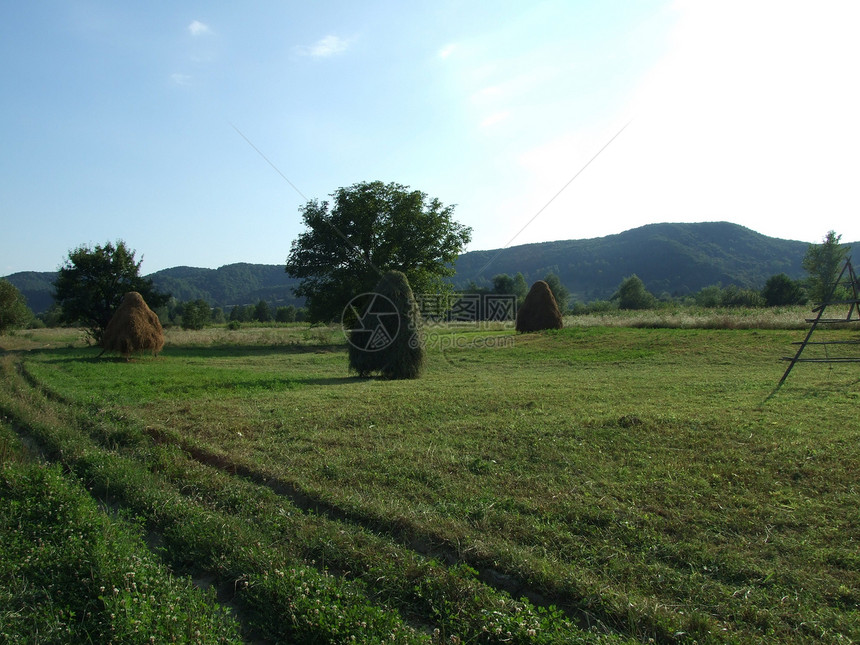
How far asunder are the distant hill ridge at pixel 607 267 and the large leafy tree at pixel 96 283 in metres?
51.7

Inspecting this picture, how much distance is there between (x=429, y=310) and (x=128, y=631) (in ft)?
107

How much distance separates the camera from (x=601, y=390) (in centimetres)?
1154

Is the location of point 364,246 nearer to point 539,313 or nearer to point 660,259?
point 539,313

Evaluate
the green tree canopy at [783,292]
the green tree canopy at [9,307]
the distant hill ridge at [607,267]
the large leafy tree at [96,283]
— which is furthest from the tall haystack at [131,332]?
the distant hill ridge at [607,267]

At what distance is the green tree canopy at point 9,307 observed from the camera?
3819cm

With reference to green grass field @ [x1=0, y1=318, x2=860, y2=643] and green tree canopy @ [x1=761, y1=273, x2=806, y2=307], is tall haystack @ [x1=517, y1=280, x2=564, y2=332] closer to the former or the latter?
green grass field @ [x1=0, y1=318, x2=860, y2=643]

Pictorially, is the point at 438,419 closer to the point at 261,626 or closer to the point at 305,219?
the point at 261,626

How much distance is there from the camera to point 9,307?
126 feet

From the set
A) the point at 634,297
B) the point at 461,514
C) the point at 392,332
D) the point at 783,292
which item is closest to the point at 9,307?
the point at 392,332

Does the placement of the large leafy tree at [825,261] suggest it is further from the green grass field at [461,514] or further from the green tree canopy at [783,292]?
the green grass field at [461,514]

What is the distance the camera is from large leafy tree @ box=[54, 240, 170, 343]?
102 feet

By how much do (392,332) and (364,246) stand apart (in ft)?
69.4

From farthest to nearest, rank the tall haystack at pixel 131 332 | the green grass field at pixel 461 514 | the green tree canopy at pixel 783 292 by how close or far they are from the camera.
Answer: the green tree canopy at pixel 783 292
the tall haystack at pixel 131 332
the green grass field at pixel 461 514

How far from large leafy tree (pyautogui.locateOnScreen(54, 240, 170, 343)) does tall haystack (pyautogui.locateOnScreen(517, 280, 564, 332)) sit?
2513cm
